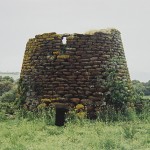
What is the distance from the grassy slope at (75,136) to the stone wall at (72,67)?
1.40m

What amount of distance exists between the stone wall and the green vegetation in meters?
0.49

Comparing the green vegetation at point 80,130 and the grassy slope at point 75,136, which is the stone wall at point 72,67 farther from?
the grassy slope at point 75,136

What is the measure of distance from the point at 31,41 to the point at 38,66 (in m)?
1.12

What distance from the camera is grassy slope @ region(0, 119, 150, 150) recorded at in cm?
695

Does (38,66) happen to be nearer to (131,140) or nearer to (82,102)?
(82,102)

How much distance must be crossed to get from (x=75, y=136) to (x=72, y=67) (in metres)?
3.35

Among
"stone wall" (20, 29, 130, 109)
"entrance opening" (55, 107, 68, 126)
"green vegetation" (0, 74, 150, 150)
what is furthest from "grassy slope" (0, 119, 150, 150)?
"stone wall" (20, 29, 130, 109)

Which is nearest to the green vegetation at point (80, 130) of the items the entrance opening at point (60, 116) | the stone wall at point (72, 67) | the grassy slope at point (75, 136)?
the grassy slope at point (75, 136)

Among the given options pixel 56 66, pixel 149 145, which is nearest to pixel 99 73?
pixel 56 66

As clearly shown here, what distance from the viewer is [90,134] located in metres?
8.06

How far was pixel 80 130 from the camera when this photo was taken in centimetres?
857

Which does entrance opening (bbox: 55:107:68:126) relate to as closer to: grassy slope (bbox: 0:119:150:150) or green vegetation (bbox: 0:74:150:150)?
green vegetation (bbox: 0:74:150:150)

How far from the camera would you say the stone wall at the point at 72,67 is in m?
10.7

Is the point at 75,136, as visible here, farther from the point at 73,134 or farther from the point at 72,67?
the point at 72,67
